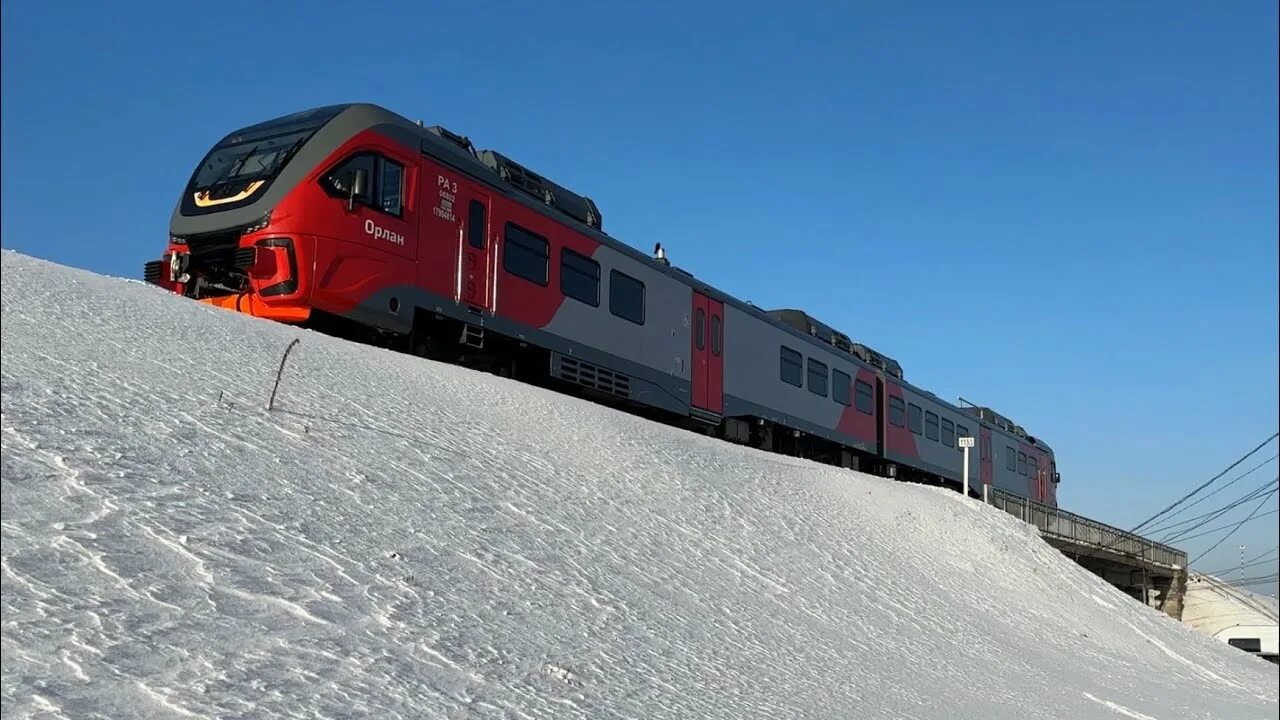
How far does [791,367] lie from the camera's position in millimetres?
22688

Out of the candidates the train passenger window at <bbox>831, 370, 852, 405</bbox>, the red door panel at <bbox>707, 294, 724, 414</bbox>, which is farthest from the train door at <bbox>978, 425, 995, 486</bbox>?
the red door panel at <bbox>707, 294, 724, 414</bbox>

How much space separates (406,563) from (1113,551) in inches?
1272

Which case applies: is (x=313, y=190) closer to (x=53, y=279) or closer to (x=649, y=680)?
(x=53, y=279)

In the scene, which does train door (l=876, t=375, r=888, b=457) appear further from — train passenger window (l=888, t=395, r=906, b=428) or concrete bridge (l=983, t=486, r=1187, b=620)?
concrete bridge (l=983, t=486, r=1187, b=620)

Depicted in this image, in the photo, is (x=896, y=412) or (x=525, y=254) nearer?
(x=525, y=254)

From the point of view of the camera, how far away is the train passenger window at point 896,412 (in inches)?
1089

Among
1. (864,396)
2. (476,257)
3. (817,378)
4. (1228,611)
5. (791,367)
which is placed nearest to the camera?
(476,257)

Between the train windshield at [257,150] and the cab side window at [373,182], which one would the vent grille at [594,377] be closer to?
the cab side window at [373,182]

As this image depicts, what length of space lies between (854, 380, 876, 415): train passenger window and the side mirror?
16.0 metres

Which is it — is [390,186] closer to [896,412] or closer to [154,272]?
[154,272]

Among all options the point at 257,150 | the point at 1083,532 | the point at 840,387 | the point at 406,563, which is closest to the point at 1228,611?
the point at 1083,532

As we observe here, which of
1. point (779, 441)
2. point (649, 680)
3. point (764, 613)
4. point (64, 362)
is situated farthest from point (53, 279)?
point (779, 441)

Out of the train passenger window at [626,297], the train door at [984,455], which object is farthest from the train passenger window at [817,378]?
the train door at [984,455]

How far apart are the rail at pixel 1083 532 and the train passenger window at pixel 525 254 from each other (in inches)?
515
